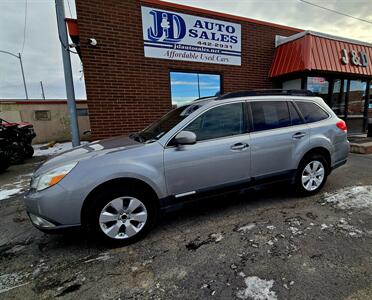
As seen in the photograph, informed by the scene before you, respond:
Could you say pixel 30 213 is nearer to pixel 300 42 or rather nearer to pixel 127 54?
pixel 127 54

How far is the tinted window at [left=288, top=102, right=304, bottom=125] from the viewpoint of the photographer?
11.5ft

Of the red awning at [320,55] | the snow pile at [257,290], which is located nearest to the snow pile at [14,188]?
the snow pile at [257,290]

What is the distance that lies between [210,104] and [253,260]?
198 centimetres

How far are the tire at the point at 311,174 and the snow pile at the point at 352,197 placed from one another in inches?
10.2

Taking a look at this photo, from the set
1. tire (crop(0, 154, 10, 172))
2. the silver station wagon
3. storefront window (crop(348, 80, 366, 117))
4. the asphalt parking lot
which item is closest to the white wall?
storefront window (crop(348, 80, 366, 117))

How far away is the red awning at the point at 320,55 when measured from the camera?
6688 millimetres

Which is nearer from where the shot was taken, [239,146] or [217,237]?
[217,237]

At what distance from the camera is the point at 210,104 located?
9.89ft

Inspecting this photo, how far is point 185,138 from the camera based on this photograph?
2625 mm

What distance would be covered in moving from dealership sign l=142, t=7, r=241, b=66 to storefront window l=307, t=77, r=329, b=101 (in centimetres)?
307

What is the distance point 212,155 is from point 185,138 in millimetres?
475

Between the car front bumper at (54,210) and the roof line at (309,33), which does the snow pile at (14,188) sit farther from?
the roof line at (309,33)

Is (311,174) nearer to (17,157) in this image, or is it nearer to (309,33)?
(309,33)

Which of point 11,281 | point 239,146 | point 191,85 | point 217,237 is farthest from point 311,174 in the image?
point 191,85
